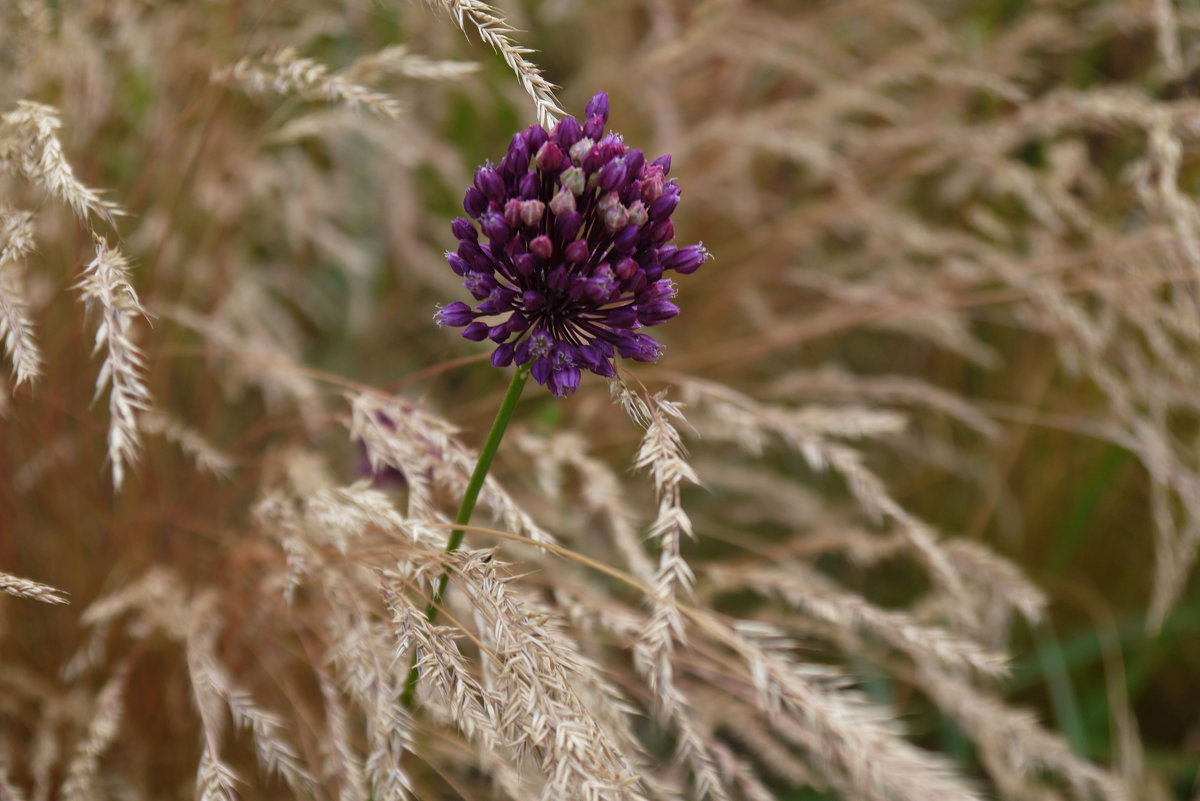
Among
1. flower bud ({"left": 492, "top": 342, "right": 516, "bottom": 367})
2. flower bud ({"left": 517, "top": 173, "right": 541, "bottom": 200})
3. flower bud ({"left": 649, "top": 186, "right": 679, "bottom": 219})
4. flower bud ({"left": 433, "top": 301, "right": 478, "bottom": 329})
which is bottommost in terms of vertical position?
flower bud ({"left": 492, "top": 342, "right": 516, "bottom": 367})

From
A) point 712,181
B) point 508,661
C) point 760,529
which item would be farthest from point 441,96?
point 508,661

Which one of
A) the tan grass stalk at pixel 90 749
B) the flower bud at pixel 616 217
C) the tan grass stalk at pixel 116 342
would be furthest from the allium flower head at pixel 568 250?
the tan grass stalk at pixel 90 749

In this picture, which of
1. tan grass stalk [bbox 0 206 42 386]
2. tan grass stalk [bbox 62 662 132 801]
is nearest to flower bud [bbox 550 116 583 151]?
tan grass stalk [bbox 0 206 42 386]

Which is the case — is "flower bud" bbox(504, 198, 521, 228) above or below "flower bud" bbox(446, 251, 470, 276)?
above

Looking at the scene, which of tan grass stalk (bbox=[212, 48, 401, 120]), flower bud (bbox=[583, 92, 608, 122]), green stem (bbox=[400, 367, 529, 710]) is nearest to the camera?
green stem (bbox=[400, 367, 529, 710])

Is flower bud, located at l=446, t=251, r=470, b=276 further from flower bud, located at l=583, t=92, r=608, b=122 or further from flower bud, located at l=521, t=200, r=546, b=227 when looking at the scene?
flower bud, located at l=583, t=92, r=608, b=122

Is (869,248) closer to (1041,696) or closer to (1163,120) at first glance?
(1163,120)

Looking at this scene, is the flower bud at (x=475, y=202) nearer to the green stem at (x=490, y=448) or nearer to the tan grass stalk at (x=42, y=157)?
the green stem at (x=490, y=448)

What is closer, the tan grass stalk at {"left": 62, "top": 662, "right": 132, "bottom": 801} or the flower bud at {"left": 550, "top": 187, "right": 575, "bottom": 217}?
the flower bud at {"left": 550, "top": 187, "right": 575, "bottom": 217}

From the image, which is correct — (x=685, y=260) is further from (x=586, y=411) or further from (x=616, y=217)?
(x=586, y=411)
